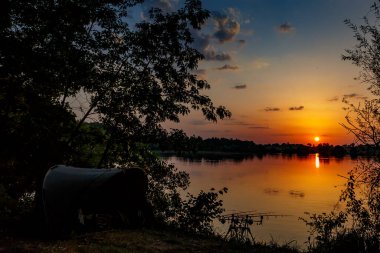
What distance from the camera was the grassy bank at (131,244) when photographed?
10.9m

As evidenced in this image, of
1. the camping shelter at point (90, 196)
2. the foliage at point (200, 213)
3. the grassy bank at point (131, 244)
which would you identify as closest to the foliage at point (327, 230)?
the grassy bank at point (131, 244)

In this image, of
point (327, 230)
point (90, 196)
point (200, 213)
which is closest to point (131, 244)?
point (90, 196)

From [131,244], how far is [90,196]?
2628 mm

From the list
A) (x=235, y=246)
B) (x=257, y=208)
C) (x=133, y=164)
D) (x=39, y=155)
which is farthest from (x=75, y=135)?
(x=257, y=208)

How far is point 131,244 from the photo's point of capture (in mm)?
12133

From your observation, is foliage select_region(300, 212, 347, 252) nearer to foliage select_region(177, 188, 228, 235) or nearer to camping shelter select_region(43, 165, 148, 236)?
foliage select_region(177, 188, 228, 235)

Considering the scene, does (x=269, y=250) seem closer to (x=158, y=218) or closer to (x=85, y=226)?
(x=158, y=218)

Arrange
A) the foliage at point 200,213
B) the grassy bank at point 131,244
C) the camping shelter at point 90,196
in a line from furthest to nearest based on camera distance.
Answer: the foliage at point 200,213 → the camping shelter at point 90,196 → the grassy bank at point 131,244

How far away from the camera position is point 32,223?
13.1 meters

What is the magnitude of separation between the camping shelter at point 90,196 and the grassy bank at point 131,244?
31.2 inches

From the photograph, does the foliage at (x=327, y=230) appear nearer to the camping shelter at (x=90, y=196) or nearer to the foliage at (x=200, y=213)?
the foliage at (x=200, y=213)

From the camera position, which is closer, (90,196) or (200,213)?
(90,196)

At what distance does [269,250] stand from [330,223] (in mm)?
4586

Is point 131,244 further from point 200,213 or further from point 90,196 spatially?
point 200,213
